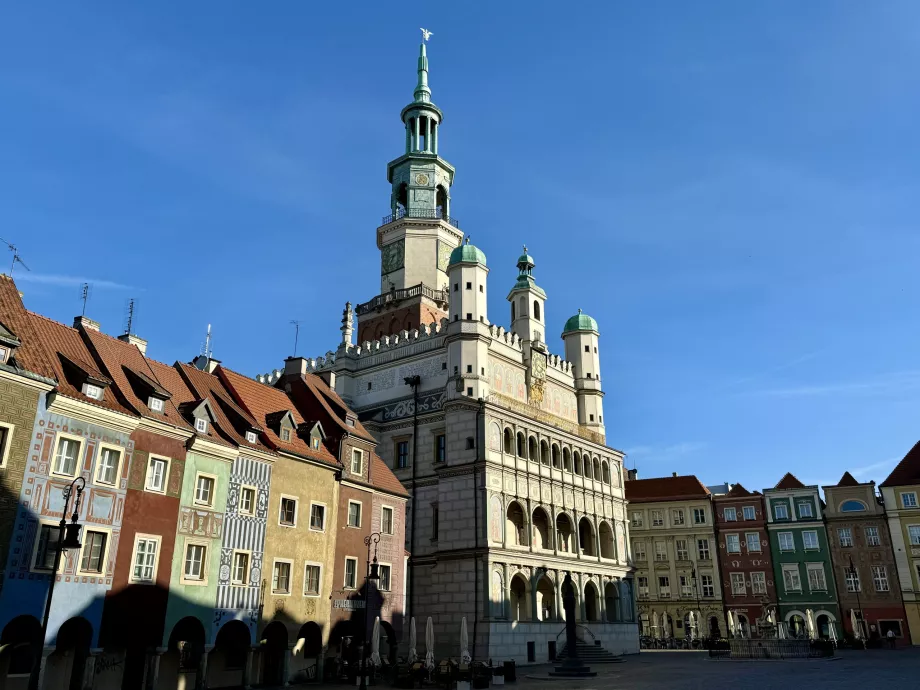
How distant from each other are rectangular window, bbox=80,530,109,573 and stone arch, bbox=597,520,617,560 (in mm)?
39295

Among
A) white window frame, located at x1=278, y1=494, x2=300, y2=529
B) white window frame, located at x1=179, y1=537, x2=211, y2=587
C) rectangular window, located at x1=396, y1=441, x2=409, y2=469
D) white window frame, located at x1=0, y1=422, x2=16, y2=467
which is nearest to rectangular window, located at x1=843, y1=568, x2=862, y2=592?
rectangular window, located at x1=396, y1=441, x2=409, y2=469

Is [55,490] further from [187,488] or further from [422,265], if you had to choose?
[422,265]

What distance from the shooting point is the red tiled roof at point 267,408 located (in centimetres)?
3525

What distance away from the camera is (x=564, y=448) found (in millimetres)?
55406

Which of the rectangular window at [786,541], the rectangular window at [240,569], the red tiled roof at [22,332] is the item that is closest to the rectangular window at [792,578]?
the rectangular window at [786,541]

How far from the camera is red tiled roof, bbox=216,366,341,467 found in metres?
35.2

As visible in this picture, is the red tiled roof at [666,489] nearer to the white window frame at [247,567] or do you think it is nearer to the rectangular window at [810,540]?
the rectangular window at [810,540]

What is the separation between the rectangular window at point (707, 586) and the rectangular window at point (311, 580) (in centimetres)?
5116

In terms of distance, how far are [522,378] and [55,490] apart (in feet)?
116

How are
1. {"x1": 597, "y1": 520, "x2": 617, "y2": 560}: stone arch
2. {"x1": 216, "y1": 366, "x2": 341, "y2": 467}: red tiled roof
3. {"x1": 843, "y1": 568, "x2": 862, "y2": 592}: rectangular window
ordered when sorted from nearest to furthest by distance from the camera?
{"x1": 216, "y1": 366, "x2": 341, "y2": 467}: red tiled roof, {"x1": 597, "y1": 520, "x2": 617, "y2": 560}: stone arch, {"x1": 843, "y1": 568, "x2": 862, "y2": 592}: rectangular window

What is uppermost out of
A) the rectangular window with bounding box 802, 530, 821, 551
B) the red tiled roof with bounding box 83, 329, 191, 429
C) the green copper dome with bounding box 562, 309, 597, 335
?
the green copper dome with bounding box 562, 309, 597, 335

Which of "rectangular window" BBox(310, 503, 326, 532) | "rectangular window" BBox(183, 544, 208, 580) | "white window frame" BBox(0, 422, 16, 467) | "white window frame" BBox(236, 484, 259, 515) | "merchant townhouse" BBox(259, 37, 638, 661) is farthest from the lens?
"merchant townhouse" BBox(259, 37, 638, 661)

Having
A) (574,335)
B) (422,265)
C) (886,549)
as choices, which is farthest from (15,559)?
(886,549)

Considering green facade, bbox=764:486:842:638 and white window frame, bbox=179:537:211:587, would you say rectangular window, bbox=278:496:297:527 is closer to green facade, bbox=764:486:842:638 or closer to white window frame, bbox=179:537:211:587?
white window frame, bbox=179:537:211:587
